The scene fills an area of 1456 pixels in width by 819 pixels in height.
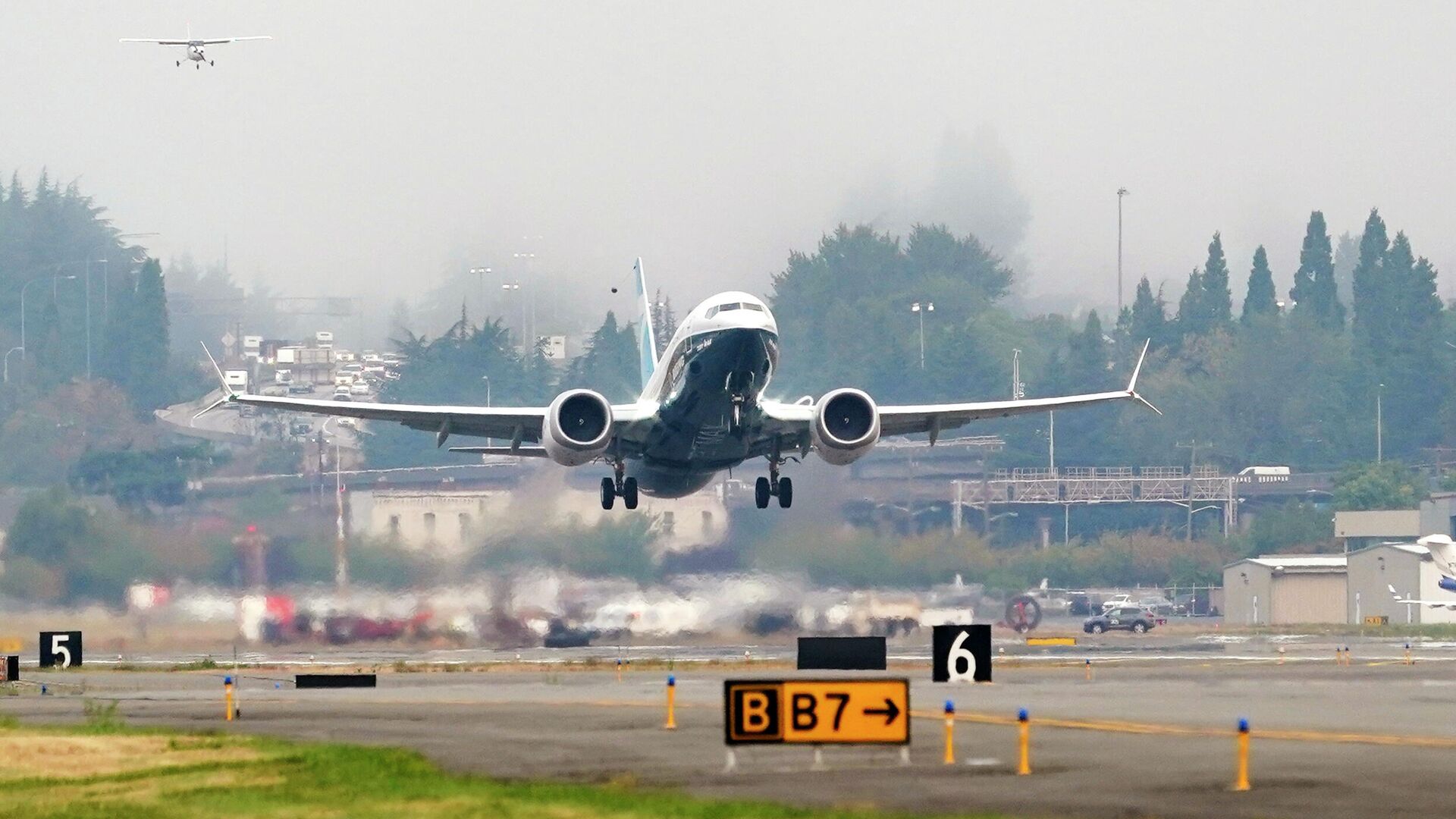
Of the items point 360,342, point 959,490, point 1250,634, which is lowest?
point 1250,634

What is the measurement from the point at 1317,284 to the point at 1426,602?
90.5 metres

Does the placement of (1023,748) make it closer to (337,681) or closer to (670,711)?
(670,711)

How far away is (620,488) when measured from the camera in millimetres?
58594

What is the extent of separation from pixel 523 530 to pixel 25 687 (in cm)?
1916

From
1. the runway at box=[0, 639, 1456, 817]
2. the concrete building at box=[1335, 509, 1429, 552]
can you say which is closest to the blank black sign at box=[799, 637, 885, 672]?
the runway at box=[0, 639, 1456, 817]

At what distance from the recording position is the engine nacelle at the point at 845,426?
172 feet

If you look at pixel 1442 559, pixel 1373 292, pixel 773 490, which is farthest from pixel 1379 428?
pixel 773 490

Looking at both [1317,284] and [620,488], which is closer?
[620,488]

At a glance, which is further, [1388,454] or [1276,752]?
[1388,454]

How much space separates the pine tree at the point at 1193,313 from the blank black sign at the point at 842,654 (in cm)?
12889

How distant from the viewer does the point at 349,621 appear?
6456cm

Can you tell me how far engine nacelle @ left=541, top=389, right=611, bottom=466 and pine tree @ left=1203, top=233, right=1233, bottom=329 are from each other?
130543mm

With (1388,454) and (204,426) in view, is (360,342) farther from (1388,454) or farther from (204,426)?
(1388,454)

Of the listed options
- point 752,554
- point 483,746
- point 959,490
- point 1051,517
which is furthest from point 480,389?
point 483,746
